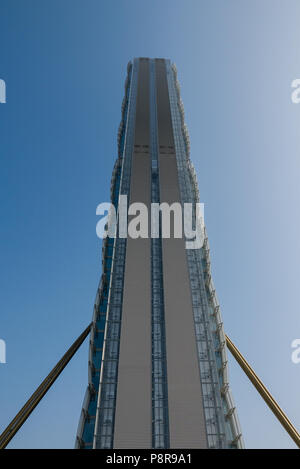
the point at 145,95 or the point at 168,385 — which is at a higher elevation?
the point at 145,95

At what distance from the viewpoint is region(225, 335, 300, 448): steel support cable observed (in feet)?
118

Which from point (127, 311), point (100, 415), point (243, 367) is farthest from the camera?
point (243, 367)

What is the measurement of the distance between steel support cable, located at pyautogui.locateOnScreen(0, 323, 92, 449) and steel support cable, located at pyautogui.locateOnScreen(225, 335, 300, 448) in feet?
69.0

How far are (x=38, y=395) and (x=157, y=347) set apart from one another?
16541 millimetres

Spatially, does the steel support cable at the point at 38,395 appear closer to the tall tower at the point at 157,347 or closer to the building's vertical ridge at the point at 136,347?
the tall tower at the point at 157,347

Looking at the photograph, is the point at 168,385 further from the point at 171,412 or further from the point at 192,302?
the point at 192,302

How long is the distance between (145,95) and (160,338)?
→ 68446 mm

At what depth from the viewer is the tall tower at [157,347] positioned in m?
29.0

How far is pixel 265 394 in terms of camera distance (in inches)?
1572

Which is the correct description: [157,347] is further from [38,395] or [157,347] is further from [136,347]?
[38,395]

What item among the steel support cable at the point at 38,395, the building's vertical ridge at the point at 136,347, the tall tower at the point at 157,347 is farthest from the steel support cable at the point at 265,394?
the steel support cable at the point at 38,395

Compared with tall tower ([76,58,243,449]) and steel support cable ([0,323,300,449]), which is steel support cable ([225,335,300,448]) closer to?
steel support cable ([0,323,300,449])

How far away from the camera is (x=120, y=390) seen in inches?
1244

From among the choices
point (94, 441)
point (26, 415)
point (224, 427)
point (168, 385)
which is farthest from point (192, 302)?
point (26, 415)
